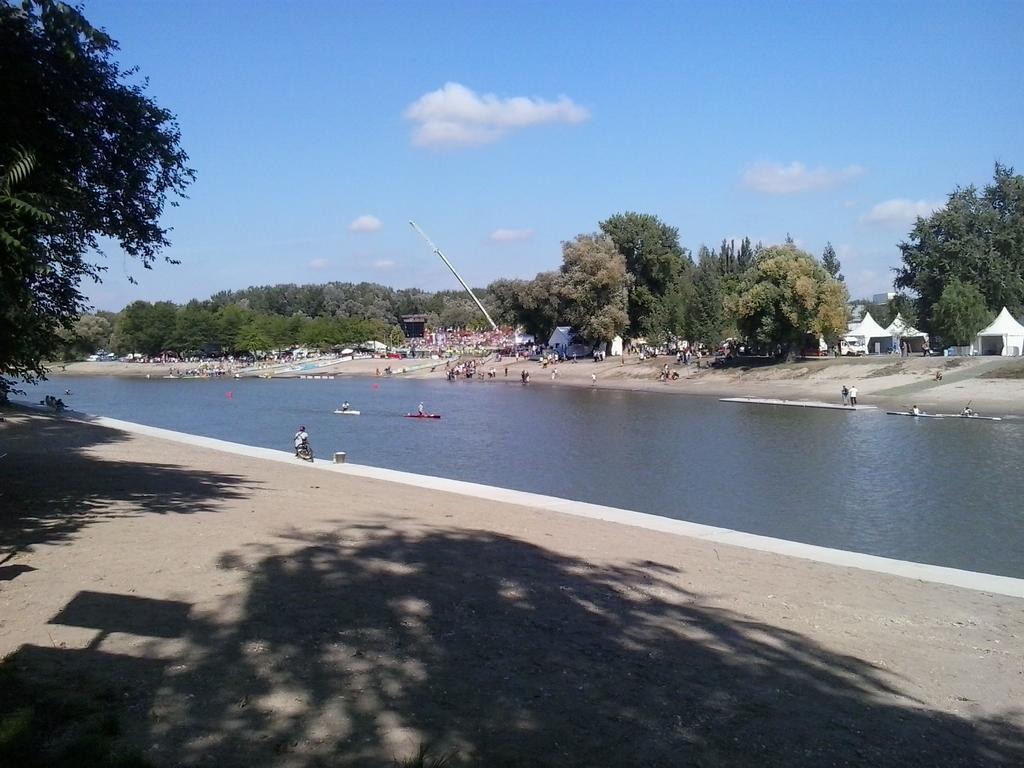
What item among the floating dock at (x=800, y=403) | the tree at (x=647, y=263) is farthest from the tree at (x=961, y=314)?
the tree at (x=647, y=263)

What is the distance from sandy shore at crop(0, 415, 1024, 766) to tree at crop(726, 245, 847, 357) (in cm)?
5563

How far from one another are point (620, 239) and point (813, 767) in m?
92.1

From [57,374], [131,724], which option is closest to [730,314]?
[131,724]

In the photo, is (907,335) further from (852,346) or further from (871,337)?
(852,346)

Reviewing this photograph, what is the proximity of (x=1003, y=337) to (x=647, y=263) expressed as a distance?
40.6m

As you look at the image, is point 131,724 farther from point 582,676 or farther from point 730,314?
point 730,314

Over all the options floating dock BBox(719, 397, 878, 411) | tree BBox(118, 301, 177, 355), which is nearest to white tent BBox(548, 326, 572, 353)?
floating dock BBox(719, 397, 878, 411)

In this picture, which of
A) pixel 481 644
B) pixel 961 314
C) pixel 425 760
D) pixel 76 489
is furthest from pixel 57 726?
pixel 961 314

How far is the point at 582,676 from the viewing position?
707cm

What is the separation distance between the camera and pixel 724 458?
32594 millimetres

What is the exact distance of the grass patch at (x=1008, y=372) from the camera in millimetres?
50728

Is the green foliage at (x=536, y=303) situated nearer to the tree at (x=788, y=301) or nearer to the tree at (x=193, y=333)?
the tree at (x=788, y=301)

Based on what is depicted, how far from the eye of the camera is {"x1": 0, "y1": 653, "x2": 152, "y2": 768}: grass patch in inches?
189

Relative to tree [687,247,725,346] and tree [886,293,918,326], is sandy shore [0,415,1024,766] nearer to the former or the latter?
tree [687,247,725,346]
